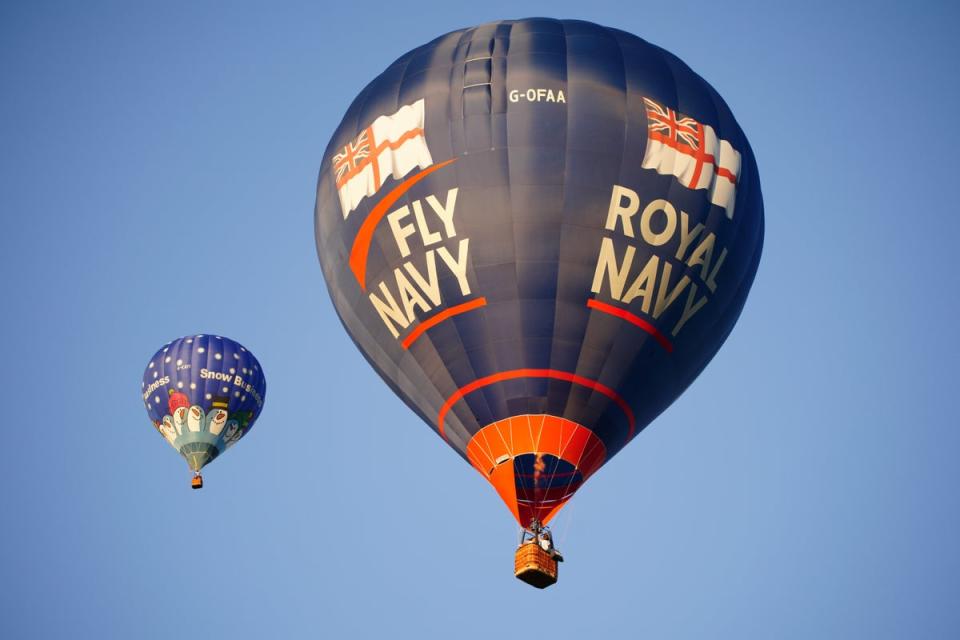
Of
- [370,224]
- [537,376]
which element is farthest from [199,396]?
[537,376]

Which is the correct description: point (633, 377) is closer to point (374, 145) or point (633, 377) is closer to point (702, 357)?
point (702, 357)

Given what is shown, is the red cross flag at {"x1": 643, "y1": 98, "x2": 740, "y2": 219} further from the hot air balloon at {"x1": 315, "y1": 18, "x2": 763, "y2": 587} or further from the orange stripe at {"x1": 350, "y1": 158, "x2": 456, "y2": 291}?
the orange stripe at {"x1": 350, "y1": 158, "x2": 456, "y2": 291}

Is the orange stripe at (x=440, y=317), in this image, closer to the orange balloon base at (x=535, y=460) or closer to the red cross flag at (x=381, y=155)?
the orange balloon base at (x=535, y=460)

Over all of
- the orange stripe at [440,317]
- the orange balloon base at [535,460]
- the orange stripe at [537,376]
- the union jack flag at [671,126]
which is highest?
the union jack flag at [671,126]

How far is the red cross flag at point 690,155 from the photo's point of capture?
63.2 feet

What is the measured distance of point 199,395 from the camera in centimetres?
2773

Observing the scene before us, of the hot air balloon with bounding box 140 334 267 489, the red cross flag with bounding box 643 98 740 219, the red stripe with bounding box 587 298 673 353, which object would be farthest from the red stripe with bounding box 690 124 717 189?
the hot air balloon with bounding box 140 334 267 489

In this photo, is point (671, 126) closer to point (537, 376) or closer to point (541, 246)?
point (541, 246)

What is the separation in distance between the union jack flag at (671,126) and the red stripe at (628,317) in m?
2.25

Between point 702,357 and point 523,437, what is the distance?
3.02 metres

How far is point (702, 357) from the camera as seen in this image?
20.2 metres

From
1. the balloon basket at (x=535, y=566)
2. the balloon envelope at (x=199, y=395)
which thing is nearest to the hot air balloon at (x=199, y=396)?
the balloon envelope at (x=199, y=395)

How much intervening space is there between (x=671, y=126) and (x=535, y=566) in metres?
5.74

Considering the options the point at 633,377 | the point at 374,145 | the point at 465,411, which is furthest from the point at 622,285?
the point at 374,145
